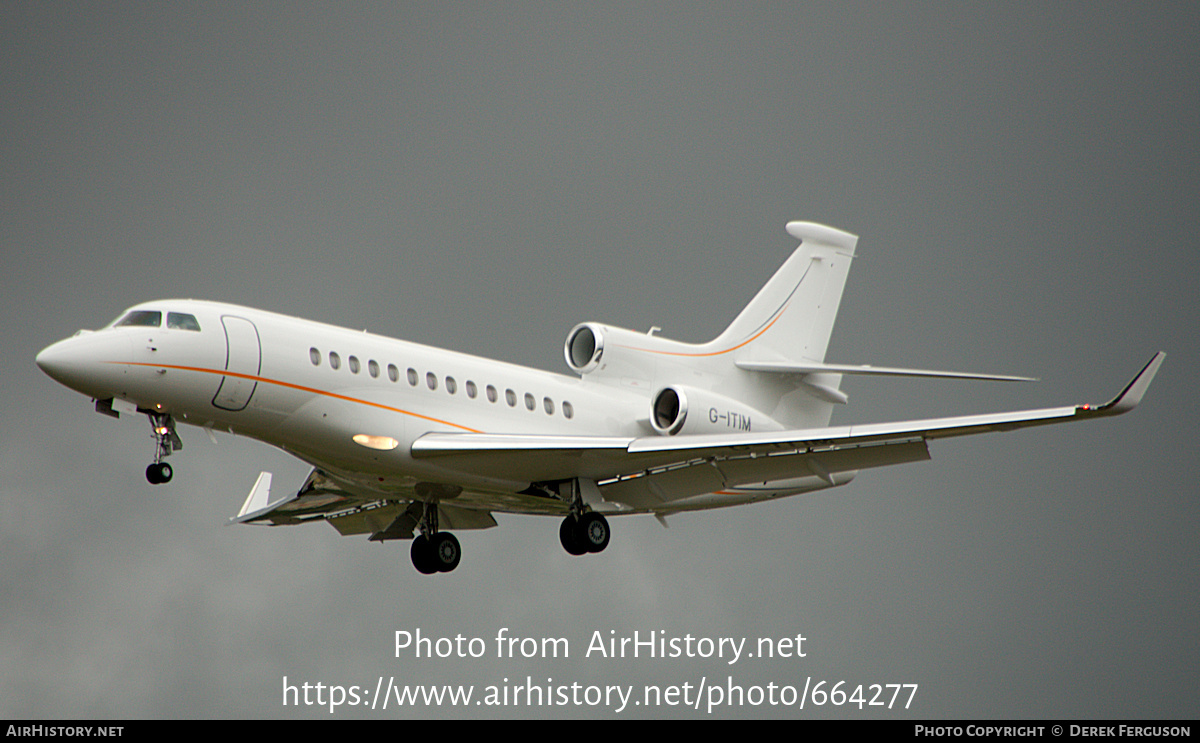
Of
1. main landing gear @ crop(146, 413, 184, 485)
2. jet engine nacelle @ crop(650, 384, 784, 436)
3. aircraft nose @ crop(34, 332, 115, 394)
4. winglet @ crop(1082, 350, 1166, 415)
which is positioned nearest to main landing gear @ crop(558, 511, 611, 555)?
jet engine nacelle @ crop(650, 384, 784, 436)

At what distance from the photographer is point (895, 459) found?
19.4 meters

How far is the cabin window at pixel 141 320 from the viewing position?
18438 mm

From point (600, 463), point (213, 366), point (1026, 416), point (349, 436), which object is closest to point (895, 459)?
point (1026, 416)

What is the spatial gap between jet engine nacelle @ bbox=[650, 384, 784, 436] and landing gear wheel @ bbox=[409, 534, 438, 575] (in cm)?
456

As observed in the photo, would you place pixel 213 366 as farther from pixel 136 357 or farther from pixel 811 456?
pixel 811 456

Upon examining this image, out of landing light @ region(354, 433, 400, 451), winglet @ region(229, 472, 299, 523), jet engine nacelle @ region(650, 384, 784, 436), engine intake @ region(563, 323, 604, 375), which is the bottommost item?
winglet @ region(229, 472, 299, 523)

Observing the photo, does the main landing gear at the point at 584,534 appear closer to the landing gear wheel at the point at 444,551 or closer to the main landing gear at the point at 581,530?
the main landing gear at the point at 581,530

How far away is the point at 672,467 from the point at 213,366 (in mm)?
7234

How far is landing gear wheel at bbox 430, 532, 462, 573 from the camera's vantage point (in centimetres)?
2355

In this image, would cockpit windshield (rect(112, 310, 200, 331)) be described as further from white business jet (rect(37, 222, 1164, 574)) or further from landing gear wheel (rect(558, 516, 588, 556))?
landing gear wheel (rect(558, 516, 588, 556))

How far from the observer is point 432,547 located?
2355 cm

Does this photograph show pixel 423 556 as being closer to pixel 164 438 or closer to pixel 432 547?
pixel 432 547

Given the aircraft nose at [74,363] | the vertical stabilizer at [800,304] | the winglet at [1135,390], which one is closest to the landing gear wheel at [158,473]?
the aircraft nose at [74,363]

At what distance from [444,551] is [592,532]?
11.1 feet
